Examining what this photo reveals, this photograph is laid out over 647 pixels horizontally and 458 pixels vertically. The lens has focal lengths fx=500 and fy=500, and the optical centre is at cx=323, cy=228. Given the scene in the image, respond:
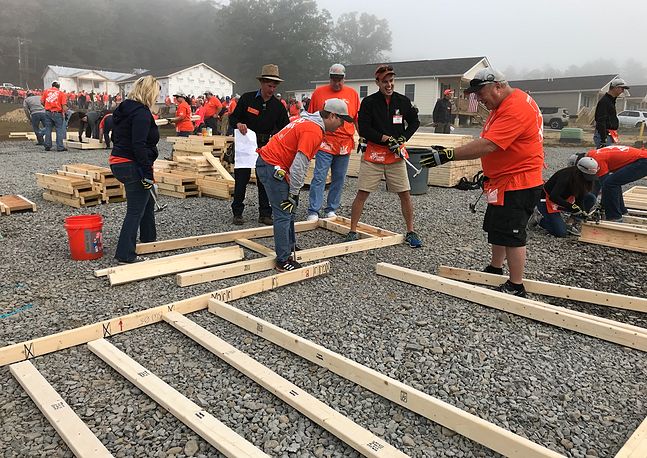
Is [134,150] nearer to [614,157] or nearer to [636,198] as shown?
[614,157]

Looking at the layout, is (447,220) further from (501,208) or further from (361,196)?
(501,208)

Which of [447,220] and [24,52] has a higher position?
[24,52]

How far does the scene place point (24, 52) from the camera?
79.4m

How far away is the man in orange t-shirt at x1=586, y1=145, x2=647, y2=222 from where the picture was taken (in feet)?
23.3

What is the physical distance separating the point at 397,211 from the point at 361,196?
7.35 feet

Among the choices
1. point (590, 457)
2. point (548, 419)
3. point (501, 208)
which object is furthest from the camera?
point (501, 208)

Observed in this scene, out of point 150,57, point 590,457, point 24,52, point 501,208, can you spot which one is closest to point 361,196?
point 501,208

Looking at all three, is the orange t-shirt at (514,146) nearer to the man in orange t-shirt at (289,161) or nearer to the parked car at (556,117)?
→ the man in orange t-shirt at (289,161)

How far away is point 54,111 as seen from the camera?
49.8 ft

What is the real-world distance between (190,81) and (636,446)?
59.9 meters

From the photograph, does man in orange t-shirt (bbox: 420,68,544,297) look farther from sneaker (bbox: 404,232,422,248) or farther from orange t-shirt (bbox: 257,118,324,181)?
sneaker (bbox: 404,232,422,248)

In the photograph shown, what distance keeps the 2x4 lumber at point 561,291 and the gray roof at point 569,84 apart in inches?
1865

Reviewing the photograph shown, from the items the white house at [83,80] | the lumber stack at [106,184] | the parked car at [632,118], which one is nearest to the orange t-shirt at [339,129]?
the lumber stack at [106,184]

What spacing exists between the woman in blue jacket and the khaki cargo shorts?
2.48 meters
